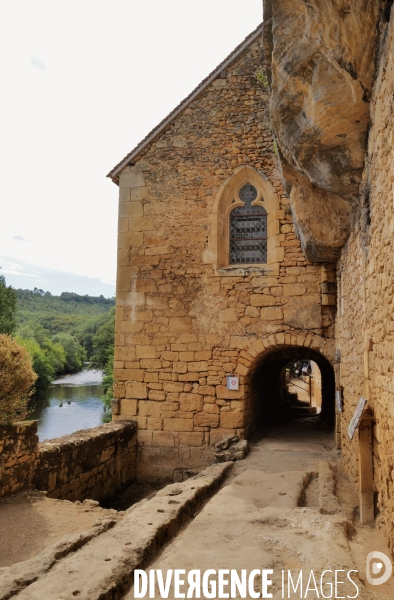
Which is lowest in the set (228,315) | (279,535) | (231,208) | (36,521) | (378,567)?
(36,521)

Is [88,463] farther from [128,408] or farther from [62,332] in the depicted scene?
[62,332]

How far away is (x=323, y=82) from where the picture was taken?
3.52 m

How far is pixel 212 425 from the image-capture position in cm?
859

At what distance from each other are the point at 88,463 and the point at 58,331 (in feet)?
236

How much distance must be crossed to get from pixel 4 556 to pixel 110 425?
170 inches

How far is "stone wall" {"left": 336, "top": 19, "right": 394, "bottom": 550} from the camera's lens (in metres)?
3.09

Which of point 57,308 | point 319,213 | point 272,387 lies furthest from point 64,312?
point 319,213

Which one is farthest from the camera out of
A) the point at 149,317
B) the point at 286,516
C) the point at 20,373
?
the point at 149,317

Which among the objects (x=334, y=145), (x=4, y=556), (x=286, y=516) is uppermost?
(x=334, y=145)

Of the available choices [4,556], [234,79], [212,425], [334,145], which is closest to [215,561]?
[4,556]

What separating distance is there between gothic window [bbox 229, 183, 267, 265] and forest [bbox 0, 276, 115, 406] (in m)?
4.37

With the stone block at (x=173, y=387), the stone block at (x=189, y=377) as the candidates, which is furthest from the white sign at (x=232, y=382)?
the stone block at (x=173, y=387)

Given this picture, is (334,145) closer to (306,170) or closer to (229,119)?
(306,170)

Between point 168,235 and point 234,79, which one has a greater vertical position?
point 234,79
